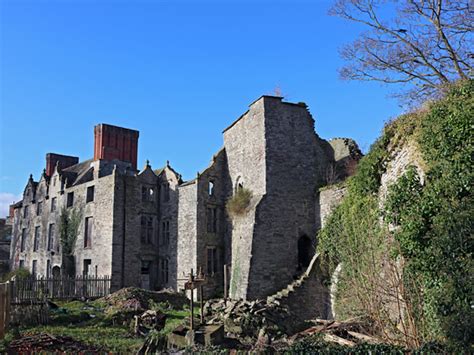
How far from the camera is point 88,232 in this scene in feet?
103

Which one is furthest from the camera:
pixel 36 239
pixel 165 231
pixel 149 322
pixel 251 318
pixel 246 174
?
pixel 36 239

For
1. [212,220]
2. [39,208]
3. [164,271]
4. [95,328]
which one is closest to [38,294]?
[95,328]

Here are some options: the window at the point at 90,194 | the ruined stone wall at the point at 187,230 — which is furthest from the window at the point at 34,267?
the ruined stone wall at the point at 187,230

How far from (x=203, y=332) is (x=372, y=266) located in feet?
16.2

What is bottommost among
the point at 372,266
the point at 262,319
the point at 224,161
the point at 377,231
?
the point at 262,319

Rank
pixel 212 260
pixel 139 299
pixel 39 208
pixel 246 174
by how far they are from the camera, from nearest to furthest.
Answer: pixel 139 299 → pixel 246 174 → pixel 212 260 → pixel 39 208

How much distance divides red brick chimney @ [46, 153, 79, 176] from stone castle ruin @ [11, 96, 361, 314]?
14.1 ft

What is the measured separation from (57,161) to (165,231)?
1526 centimetres

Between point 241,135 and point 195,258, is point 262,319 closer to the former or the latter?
point 195,258

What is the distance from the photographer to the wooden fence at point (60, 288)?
20.8m

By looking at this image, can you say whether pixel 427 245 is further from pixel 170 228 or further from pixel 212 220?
pixel 170 228

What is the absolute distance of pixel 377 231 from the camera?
14875 mm

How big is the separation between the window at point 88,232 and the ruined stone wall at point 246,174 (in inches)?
405

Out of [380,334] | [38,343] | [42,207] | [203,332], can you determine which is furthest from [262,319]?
[42,207]
